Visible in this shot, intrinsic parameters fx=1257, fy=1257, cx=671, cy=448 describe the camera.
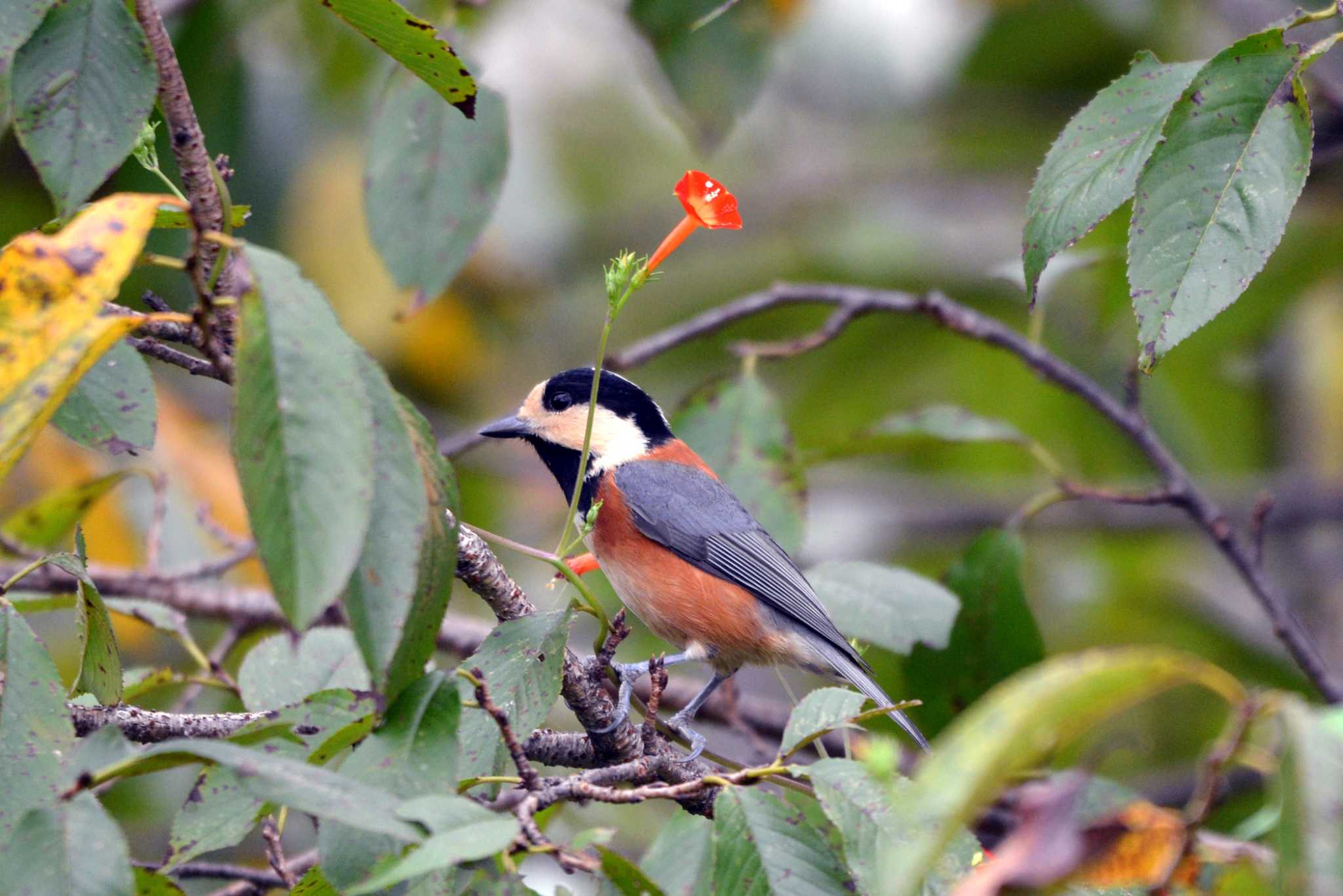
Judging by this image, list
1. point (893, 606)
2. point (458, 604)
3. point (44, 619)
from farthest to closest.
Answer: point (458, 604)
point (44, 619)
point (893, 606)

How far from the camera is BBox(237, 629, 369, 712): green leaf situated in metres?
2.65

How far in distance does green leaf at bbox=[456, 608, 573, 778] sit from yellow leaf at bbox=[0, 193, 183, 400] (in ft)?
2.79

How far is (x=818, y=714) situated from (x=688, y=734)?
105 centimetres

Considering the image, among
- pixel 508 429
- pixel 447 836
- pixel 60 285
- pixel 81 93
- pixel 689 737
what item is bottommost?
pixel 689 737

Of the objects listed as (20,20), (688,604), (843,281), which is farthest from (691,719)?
(843,281)

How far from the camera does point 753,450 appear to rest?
3.75 metres

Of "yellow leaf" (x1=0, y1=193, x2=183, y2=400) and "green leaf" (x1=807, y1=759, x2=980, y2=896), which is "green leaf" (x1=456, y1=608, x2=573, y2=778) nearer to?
"green leaf" (x1=807, y1=759, x2=980, y2=896)

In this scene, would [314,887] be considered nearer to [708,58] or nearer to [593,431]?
[593,431]

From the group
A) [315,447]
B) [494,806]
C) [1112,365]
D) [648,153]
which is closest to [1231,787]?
[1112,365]

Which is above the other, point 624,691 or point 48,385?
point 48,385

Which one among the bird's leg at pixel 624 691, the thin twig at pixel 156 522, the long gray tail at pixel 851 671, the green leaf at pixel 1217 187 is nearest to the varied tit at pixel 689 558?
the long gray tail at pixel 851 671

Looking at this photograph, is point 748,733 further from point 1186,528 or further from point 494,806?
point 1186,528

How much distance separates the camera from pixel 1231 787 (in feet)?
13.8

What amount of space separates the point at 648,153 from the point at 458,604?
3415mm
